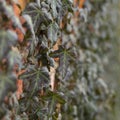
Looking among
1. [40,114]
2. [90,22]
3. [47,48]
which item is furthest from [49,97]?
[90,22]

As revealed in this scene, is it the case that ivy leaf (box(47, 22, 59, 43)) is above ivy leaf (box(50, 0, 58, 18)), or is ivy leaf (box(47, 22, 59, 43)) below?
below

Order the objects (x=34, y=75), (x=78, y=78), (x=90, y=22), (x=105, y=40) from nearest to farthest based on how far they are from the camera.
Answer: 1. (x=34, y=75)
2. (x=78, y=78)
3. (x=90, y=22)
4. (x=105, y=40)

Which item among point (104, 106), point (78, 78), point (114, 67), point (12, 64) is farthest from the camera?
point (114, 67)

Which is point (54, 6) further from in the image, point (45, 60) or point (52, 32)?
point (45, 60)

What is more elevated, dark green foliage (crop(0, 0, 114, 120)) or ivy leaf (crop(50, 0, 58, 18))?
ivy leaf (crop(50, 0, 58, 18))

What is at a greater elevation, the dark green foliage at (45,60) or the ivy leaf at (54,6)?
the ivy leaf at (54,6)

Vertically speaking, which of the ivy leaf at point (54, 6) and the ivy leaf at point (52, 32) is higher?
the ivy leaf at point (54, 6)

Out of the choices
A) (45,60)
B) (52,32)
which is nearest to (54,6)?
(52,32)

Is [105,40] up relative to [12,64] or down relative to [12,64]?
up

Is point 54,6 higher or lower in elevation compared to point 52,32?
higher

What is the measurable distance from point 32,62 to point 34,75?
0.31 ft

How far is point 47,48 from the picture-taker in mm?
1825

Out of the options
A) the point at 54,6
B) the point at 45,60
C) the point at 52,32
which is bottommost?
the point at 45,60

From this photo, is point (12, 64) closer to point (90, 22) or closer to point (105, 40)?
point (90, 22)
